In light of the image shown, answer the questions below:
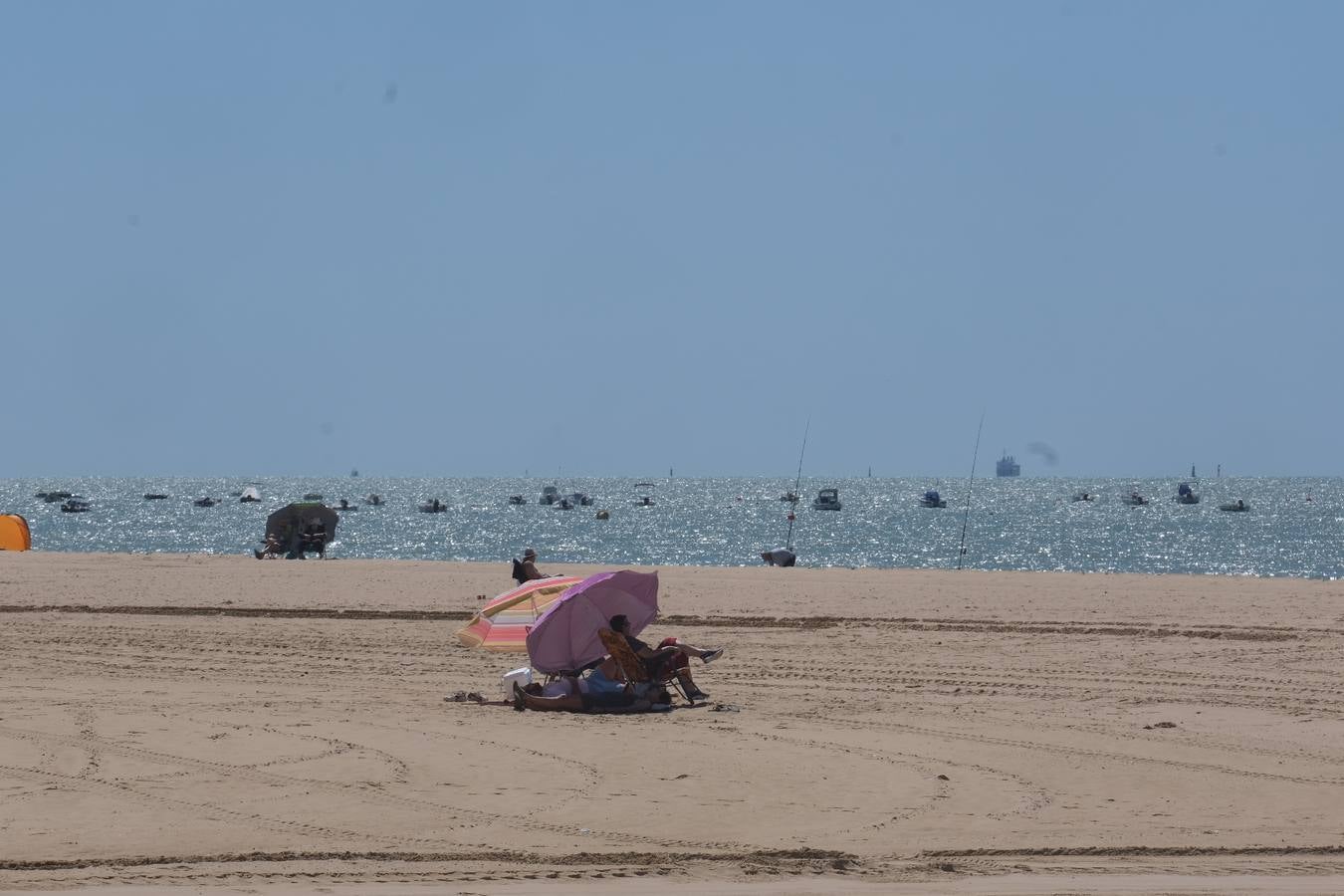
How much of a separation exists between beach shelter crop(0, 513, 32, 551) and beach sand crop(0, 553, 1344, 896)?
2575 centimetres

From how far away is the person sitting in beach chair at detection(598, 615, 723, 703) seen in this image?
1407 cm

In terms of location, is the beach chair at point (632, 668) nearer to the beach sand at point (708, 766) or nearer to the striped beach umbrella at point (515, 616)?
the beach sand at point (708, 766)

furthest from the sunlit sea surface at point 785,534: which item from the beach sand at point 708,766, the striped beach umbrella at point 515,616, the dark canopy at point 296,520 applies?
the beach sand at point 708,766

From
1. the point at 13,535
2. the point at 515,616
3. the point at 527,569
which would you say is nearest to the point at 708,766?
the point at 515,616

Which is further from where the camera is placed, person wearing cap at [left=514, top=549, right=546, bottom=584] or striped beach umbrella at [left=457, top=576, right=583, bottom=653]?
person wearing cap at [left=514, top=549, right=546, bottom=584]

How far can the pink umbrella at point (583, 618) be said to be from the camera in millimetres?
14555

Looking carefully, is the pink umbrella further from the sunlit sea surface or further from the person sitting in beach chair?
the sunlit sea surface

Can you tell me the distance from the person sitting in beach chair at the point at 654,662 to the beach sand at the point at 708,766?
0.58 meters

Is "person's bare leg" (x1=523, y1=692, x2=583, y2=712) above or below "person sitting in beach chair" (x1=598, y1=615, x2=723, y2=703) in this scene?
below

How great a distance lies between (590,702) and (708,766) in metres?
3.19

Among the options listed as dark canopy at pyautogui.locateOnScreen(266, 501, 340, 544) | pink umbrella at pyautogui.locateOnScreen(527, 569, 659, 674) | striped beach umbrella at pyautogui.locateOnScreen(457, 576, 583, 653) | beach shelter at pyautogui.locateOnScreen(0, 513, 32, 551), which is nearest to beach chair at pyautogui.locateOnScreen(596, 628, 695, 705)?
pink umbrella at pyautogui.locateOnScreen(527, 569, 659, 674)

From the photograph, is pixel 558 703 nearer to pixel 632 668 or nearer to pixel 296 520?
pixel 632 668

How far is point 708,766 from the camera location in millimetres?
10773

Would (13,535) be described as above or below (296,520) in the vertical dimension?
below
